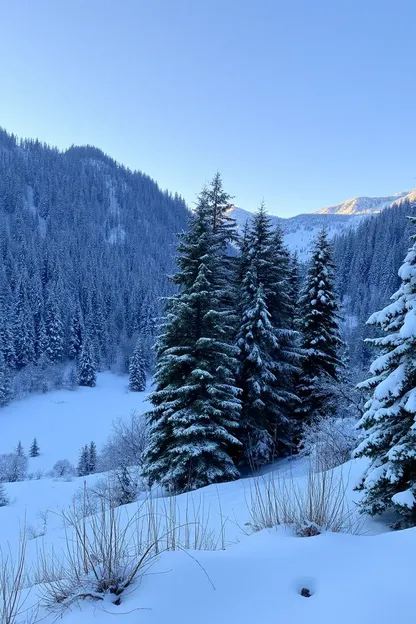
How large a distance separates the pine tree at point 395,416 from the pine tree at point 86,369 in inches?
2521

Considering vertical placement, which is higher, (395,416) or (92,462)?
(395,416)

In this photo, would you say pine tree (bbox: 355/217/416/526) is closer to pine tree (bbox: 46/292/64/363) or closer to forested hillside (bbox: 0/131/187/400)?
forested hillside (bbox: 0/131/187/400)

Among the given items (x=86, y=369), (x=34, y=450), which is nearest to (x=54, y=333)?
(x=86, y=369)

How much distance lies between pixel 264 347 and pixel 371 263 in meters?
97.0

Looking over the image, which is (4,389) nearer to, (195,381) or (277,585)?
(195,381)

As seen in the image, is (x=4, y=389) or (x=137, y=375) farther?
(x=137, y=375)

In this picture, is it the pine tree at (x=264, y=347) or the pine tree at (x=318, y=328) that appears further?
the pine tree at (x=318, y=328)

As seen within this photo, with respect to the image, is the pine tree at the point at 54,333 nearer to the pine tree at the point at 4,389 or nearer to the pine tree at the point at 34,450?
the pine tree at the point at 4,389

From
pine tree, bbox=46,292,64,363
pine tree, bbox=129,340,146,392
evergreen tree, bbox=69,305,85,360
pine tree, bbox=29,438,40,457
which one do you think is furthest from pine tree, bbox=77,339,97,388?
pine tree, bbox=29,438,40,457

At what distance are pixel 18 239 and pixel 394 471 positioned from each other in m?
115

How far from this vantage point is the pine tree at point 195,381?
1130cm

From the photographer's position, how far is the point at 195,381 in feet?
39.0

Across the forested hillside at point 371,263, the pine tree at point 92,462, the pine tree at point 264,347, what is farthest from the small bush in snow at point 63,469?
the forested hillside at point 371,263

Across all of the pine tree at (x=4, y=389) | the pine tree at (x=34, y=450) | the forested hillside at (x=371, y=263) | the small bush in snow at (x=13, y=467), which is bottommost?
the pine tree at (x=34, y=450)
